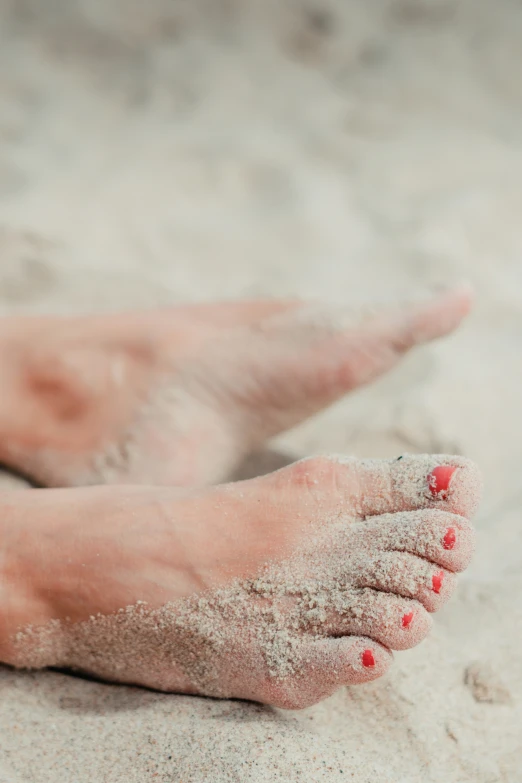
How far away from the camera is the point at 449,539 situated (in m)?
0.77

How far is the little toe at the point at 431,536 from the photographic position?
77 cm

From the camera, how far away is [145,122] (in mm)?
2078

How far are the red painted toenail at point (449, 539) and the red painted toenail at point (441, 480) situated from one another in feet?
0.13

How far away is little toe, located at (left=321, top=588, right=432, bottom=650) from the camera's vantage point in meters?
0.74

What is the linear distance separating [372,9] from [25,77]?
103 centimetres

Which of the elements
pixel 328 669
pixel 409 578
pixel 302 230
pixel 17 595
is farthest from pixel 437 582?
pixel 302 230

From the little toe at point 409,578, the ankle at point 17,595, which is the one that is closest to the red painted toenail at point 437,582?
the little toe at point 409,578

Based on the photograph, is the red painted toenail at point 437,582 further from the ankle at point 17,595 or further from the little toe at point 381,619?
the ankle at point 17,595

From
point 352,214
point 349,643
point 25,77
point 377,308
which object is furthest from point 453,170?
point 349,643

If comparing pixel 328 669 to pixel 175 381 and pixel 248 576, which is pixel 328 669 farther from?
pixel 175 381

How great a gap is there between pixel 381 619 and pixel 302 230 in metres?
1.17

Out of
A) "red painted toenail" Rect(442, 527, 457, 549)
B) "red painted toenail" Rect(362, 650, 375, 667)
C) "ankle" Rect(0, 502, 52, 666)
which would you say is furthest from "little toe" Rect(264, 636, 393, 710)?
"ankle" Rect(0, 502, 52, 666)

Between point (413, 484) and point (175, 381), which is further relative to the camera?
point (175, 381)

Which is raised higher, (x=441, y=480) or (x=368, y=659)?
(x=441, y=480)
